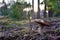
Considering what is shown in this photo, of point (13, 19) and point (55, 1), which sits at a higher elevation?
point (55, 1)

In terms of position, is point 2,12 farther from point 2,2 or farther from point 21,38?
point 21,38

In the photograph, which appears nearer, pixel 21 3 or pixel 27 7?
pixel 21 3

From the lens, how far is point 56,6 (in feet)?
7.07

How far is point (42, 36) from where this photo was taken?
2.24m

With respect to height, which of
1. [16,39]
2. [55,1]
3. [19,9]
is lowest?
[16,39]

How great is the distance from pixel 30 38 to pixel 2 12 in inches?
114

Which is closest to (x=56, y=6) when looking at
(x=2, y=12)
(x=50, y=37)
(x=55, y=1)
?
Answer: (x=55, y=1)

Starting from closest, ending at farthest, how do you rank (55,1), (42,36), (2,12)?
1. (55,1)
2. (42,36)
3. (2,12)

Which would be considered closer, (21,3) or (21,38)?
(21,38)

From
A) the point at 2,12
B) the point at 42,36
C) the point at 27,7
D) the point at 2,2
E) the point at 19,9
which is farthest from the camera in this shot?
→ the point at 2,2

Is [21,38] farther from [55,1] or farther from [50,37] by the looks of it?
[55,1]

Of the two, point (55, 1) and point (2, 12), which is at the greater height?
point (55, 1)

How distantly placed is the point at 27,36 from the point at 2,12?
9.22ft

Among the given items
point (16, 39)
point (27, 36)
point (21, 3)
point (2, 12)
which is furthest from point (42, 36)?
point (2, 12)
